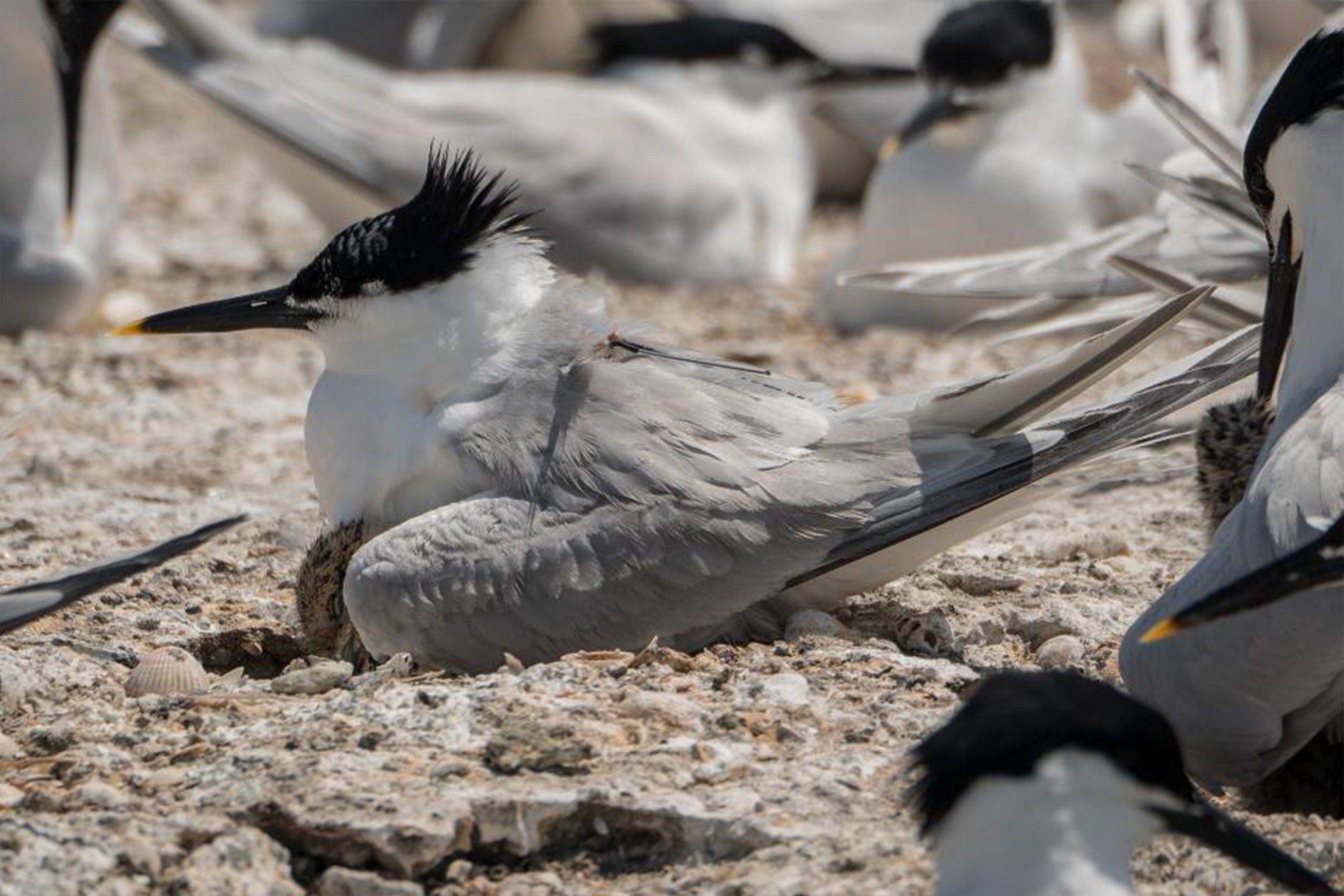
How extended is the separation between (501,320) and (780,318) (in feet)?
11.1

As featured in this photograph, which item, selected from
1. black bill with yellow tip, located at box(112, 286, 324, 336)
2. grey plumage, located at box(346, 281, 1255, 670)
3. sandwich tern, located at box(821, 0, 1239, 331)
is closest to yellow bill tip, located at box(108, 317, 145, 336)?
black bill with yellow tip, located at box(112, 286, 324, 336)

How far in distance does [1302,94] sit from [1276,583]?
105 centimetres

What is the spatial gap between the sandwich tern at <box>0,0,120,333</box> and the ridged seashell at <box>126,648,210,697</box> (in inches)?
142

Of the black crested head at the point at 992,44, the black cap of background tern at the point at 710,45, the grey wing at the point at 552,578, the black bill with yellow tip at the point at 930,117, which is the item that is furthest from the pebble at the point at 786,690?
the black cap of background tern at the point at 710,45

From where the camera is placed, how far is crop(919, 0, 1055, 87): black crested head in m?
7.31

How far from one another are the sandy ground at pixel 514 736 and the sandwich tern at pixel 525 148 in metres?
2.83

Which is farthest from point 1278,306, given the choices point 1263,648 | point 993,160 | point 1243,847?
point 993,160

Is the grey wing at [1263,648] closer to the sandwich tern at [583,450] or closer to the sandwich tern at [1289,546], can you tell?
the sandwich tern at [1289,546]

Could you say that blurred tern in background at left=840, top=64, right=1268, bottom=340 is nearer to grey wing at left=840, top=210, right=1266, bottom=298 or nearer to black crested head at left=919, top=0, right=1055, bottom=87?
grey wing at left=840, top=210, right=1266, bottom=298

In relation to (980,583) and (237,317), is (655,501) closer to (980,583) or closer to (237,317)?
(980,583)

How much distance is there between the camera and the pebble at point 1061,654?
3.92 m

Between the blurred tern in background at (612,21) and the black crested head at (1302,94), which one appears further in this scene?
the blurred tern in background at (612,21)

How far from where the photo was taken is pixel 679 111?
861 cm

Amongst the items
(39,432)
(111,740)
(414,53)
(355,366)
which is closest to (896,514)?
(355,366)
